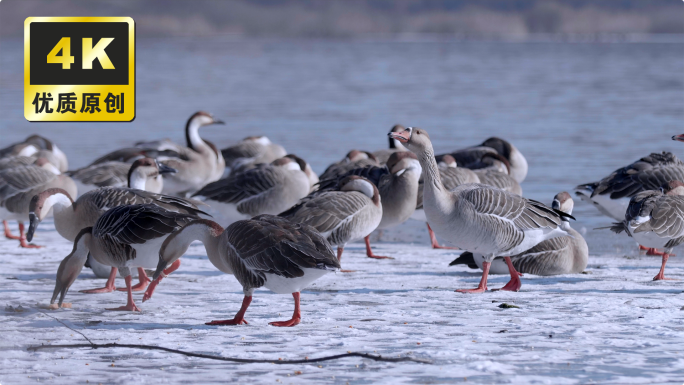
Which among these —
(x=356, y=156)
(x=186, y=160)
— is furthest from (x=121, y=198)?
(x=186, y=160)

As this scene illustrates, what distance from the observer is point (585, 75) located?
57.8 meters

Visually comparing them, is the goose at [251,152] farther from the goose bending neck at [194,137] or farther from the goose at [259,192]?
the goose at [259,192]

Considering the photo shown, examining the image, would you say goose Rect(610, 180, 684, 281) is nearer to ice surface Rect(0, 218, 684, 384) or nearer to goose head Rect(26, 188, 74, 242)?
ice surface Rect(0, 218, 684, 384)

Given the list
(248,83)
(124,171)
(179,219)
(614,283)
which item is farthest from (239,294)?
(248,83)

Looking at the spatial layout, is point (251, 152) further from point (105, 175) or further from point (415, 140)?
point (415, 140)

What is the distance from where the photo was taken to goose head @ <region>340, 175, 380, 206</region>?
10.3 metres

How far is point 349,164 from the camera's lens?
44.6 feet

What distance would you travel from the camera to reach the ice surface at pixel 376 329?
574 cm

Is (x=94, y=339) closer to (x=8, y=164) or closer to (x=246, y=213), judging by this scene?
(x=246, y=213)

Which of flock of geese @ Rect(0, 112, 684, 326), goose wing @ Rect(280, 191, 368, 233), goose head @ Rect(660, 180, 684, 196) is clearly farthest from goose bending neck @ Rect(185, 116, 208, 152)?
goose head @ Rect(660, 180, 684, 196)

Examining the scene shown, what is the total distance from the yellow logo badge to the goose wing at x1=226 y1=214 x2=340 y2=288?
5027 mm

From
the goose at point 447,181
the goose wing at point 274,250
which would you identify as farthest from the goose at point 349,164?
the goose wing at point 274,250

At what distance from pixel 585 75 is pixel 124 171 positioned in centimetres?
4891

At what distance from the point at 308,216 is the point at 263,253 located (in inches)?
107
